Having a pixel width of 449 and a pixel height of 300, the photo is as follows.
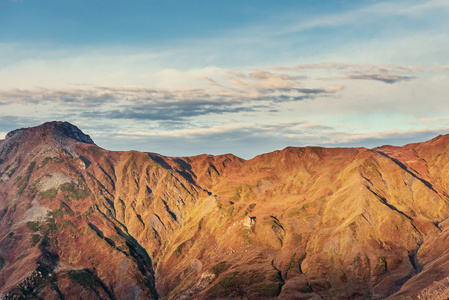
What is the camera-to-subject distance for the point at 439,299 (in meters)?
126
